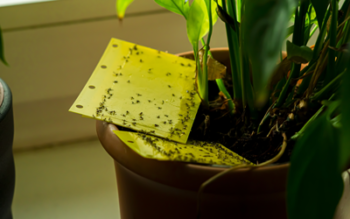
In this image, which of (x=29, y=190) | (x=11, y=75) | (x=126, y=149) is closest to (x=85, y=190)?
(x=29, y=190)

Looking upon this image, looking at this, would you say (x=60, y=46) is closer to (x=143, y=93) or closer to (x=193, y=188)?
(x=143, y=93)

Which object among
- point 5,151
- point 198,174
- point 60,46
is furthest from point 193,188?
point 60,46

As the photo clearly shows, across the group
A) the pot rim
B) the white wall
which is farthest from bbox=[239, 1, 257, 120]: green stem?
the white wall

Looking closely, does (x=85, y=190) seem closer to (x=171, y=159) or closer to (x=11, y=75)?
(x=11, y=75)

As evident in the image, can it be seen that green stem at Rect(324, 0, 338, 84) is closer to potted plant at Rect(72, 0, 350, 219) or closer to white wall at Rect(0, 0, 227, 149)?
potted plant at Rect(72, 0, 350, 219)

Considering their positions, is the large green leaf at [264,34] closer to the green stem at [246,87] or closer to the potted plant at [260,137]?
the potted plant at [260,137]

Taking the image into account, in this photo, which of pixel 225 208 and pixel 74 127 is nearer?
pixel 225 208
